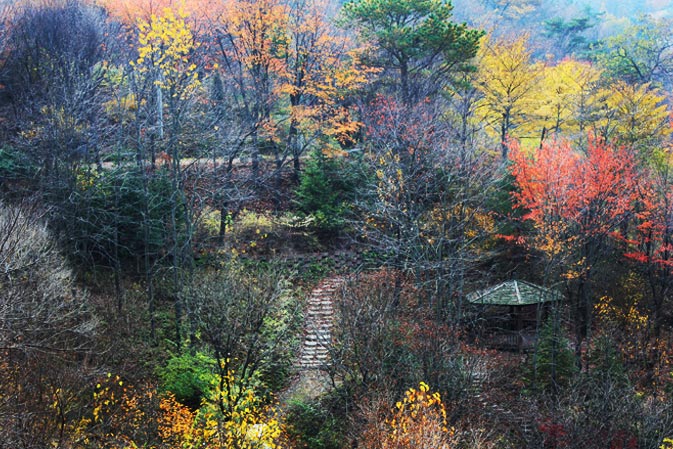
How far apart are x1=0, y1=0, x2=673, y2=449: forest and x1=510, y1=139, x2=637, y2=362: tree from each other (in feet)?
0.47

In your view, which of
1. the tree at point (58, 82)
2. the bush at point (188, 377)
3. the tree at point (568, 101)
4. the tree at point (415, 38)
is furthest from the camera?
the tree at point (568, 101)

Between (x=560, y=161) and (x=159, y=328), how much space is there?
15113 mm

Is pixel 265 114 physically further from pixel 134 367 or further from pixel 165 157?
pixel 134 367

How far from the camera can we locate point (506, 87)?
27234 mm

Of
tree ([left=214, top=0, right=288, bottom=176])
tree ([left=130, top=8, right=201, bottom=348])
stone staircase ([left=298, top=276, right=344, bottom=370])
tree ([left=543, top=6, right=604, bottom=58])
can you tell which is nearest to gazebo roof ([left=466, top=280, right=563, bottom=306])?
stone staircase ([left=298, top=276, right=344, bottom=370])

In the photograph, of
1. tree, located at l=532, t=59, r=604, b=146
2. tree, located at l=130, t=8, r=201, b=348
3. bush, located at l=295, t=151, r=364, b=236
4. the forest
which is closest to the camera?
the forest

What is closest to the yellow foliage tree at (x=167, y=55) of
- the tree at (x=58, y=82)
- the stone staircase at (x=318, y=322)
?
the tree at (x=58, y=82)

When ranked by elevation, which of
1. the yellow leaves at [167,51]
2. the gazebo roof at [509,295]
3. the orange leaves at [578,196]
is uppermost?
the yellow leaves at [167,51]

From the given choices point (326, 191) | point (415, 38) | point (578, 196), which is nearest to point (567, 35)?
point (415, 38)

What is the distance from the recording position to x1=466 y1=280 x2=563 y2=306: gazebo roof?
20.3 meters

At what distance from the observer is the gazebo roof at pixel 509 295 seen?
20.3 m

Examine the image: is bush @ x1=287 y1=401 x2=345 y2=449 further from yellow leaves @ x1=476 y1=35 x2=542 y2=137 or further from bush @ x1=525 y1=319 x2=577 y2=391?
yellow leaves @ x1=476 y1=35 x2=542 y2=137

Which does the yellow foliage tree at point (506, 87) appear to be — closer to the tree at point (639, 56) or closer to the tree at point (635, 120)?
the tree at point (635, 120)

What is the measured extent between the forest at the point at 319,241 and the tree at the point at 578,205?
0.14 m
